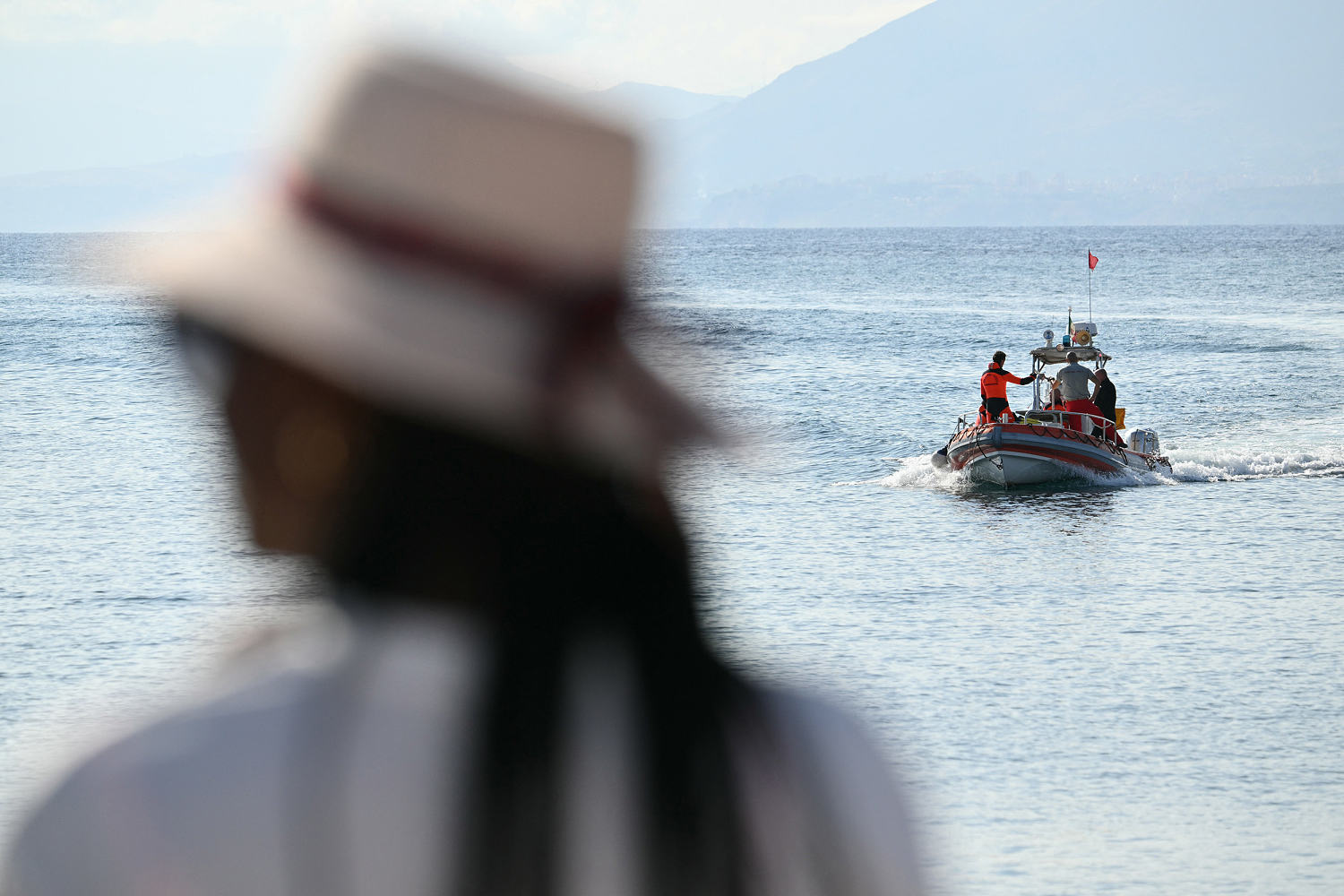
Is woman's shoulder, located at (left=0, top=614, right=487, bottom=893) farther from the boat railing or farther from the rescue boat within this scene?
the boat railing

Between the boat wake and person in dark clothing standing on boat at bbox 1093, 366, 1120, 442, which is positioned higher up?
person in dark clothing standing on boat at bbox 1093, 366, 1120, 442

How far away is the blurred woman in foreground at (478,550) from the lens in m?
1.16

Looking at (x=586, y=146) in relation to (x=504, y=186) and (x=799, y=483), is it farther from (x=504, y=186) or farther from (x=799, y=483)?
(x=799, y=483)

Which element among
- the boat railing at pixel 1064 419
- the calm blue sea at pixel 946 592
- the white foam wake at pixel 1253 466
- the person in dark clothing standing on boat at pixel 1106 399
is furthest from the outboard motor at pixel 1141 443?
the boat railing at pixel 1064 419

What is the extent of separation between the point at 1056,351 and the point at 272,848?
22.8 m

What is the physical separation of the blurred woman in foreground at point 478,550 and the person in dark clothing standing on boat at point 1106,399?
2267cm

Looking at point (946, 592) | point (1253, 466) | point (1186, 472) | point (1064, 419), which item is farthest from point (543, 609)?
point (1253, 466)

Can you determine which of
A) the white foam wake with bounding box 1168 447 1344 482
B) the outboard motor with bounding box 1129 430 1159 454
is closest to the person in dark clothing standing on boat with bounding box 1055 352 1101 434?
the outboard motor with bounding box 1129 430 1159 454

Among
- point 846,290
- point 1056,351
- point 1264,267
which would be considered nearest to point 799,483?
point 1056,351

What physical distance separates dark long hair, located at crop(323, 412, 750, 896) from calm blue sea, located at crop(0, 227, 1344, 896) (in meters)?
0.10

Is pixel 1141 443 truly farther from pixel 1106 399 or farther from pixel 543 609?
pixel 543 609

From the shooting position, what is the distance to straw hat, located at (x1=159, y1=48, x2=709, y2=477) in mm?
1206

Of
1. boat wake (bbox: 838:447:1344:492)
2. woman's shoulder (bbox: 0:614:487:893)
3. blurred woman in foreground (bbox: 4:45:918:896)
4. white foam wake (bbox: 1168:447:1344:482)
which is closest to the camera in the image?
woman's shoulder (bbox: 0:614:487:893)

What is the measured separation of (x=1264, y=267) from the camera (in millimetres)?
109312
